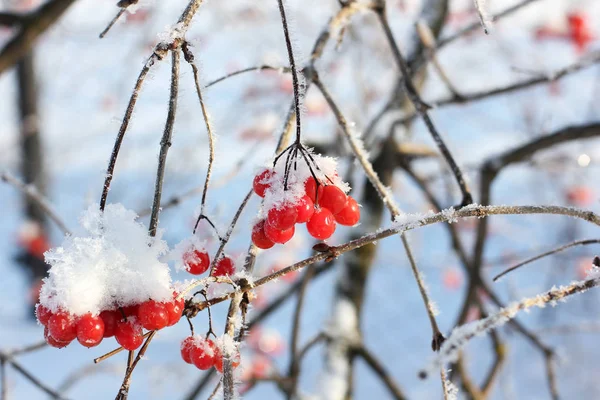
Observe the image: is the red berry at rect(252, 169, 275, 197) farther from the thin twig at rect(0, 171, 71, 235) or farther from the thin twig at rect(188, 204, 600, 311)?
the thin twig at rect(0, 171, 71, 235)

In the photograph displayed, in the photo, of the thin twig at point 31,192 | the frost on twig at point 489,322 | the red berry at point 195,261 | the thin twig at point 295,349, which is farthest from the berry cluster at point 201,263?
the thin twig at point 295,349

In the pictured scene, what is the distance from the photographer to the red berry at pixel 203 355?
50 cm

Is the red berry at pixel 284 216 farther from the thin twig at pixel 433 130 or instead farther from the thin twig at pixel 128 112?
the thin twig at pixel 433 130

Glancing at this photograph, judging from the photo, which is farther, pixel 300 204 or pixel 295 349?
pixel 295 349

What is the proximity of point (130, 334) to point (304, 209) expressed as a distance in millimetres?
177

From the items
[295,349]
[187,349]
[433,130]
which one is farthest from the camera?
[295,349]

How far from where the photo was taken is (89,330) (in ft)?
1.38

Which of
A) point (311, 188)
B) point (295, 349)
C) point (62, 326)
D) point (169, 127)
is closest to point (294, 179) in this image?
point (311, 188)

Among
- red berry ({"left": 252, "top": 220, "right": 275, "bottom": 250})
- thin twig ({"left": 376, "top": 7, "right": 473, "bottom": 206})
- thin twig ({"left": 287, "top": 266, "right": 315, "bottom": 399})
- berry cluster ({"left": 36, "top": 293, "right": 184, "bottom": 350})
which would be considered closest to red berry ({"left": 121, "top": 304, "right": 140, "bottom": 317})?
berry cluster ({"left": 36, "top": 293, "right": 184, "bottom": 350})

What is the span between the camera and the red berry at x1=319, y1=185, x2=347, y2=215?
496 mm

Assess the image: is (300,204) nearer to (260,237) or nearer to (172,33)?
(260,237)

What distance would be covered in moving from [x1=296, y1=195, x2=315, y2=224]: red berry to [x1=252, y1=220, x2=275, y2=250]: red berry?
1.4 inches

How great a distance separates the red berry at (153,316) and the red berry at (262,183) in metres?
0.13

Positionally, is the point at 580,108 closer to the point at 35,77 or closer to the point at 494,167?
the point at 494,167
